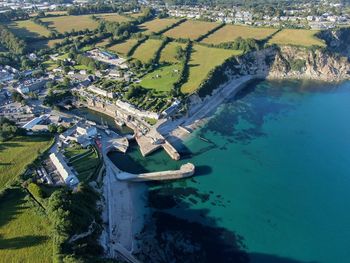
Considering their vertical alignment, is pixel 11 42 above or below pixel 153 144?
above

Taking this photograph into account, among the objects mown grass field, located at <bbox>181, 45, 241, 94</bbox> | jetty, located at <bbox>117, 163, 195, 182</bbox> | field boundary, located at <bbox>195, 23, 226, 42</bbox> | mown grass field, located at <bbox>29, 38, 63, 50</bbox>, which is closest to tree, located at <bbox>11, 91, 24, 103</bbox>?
jetty, located at <bbox>117, 163, 195, 182</bbox>

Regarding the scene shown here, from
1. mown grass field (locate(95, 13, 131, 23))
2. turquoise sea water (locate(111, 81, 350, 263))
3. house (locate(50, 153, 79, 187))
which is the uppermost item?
mown grass field (locate(95, 13, 131, 23))

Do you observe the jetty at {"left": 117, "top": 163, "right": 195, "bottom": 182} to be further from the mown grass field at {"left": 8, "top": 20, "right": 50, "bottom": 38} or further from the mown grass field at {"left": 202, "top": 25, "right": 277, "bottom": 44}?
the mown grass field at {"left": 8, "top": 20, "right": 50, "bottom": 38}

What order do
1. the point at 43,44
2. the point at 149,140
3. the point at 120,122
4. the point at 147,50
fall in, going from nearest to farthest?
1. the point at 149,140
2. the point at 120,122
3. the point at 147,50
4. the point at 43,44

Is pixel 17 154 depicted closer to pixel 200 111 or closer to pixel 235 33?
pixel 200 111

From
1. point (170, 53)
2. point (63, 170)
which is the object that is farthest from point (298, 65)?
point (63, 170)
